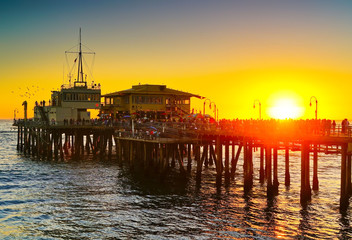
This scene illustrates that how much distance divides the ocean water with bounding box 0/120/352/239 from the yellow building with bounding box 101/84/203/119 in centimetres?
2718

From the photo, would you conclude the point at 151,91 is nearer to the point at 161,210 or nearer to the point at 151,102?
the point at 151,102

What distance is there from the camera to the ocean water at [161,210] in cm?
2738

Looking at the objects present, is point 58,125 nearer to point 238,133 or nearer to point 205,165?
point 205,165

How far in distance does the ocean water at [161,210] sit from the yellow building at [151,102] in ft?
89.2

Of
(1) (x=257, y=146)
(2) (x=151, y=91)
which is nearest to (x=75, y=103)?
(2) (x=151, y=91)

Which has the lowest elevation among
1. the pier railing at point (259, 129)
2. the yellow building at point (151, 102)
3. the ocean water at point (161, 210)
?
the ocean water at point (161, 210)

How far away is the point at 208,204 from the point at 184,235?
26.2ft

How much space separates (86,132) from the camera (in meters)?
75.4

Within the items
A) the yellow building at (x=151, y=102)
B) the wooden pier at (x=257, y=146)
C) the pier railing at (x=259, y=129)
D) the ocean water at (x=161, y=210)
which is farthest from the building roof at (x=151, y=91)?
the ocean water at (x=161, y=210)

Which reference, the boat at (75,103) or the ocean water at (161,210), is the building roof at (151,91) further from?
the ocean water at (161,210)

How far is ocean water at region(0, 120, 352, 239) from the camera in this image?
27375mm

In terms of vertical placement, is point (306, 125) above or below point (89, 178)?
above

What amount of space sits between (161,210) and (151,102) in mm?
44305

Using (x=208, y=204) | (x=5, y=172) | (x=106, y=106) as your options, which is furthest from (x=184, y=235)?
(x=106, y=106)
